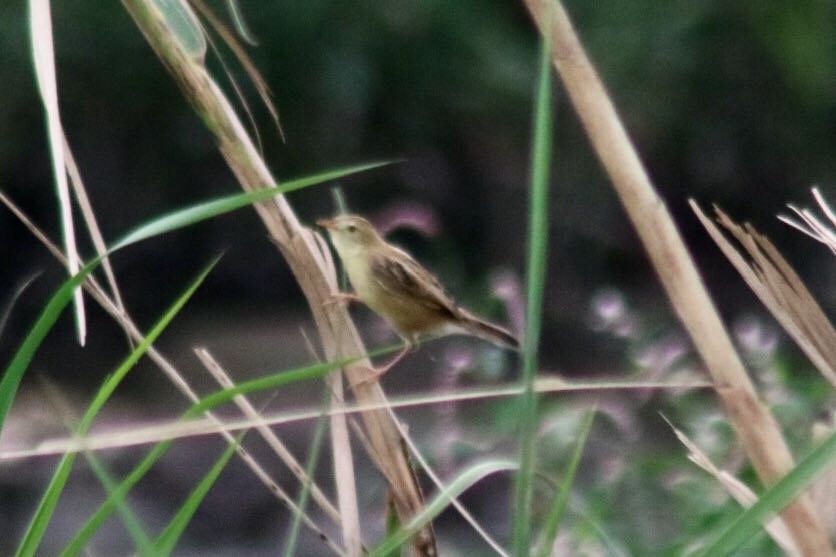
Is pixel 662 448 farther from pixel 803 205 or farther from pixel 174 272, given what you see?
pixel 174 272

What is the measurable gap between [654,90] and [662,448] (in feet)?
5.98

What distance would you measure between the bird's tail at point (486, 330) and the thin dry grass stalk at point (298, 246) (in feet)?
4.41

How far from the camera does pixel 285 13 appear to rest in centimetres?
499

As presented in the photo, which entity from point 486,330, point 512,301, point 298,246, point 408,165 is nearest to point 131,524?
point 298,246

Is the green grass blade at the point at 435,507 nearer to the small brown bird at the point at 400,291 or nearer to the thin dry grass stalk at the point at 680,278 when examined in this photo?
the thin dry grass stalk at the point at 680,278

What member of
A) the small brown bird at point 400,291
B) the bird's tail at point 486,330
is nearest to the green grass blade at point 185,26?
the bird's tail at point 486,330

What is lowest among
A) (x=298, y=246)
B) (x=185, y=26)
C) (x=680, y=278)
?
(x=680, y=278)

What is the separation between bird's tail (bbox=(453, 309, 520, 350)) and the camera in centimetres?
279

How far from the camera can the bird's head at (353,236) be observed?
298cm

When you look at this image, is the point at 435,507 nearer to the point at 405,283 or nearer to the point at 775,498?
the point at 775,498

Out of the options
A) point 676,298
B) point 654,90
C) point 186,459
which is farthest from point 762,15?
point 676,298

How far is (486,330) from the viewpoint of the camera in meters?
2.84

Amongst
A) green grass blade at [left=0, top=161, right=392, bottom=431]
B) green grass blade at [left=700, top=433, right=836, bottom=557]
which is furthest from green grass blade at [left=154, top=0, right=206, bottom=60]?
green grass blade at [left=700, top=433, right=836, bottom=557]

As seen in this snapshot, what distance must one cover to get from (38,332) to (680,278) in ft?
1.54
